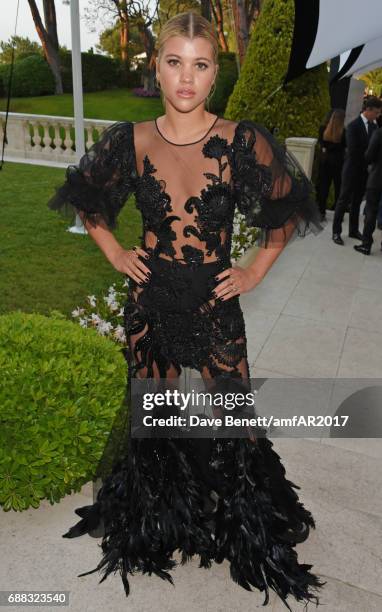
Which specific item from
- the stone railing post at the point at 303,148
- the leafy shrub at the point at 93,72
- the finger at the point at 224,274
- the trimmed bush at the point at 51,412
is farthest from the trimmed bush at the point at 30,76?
the finger at the point at 224,274

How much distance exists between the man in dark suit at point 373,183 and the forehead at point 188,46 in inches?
234

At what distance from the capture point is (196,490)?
9.33 feet

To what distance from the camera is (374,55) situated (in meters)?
7.09

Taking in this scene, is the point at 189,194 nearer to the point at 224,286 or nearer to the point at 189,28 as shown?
the point at 224,286

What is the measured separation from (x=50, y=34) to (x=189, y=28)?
31757 millimetres

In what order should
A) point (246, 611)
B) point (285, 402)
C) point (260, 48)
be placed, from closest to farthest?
point (246, 611), point (285, 402), point (260, 48)

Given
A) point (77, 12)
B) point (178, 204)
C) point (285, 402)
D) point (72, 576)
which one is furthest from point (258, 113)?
point (72, 576)

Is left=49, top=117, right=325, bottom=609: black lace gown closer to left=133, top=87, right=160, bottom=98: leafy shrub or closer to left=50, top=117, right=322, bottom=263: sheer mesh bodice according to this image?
left=50, top=117, right=322, bottom=263: sheer mesh bodice

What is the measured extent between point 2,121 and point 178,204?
16.5m

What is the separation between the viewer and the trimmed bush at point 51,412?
9.24 feet

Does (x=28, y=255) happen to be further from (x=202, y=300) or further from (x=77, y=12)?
(x=202, y=300)

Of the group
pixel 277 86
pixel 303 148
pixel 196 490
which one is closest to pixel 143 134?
pixel 196 490

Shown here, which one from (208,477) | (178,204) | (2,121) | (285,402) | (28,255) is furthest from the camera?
(2,121)

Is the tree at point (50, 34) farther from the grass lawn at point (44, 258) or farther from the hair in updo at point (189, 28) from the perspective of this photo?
the hair in updo at point (189, 28)
